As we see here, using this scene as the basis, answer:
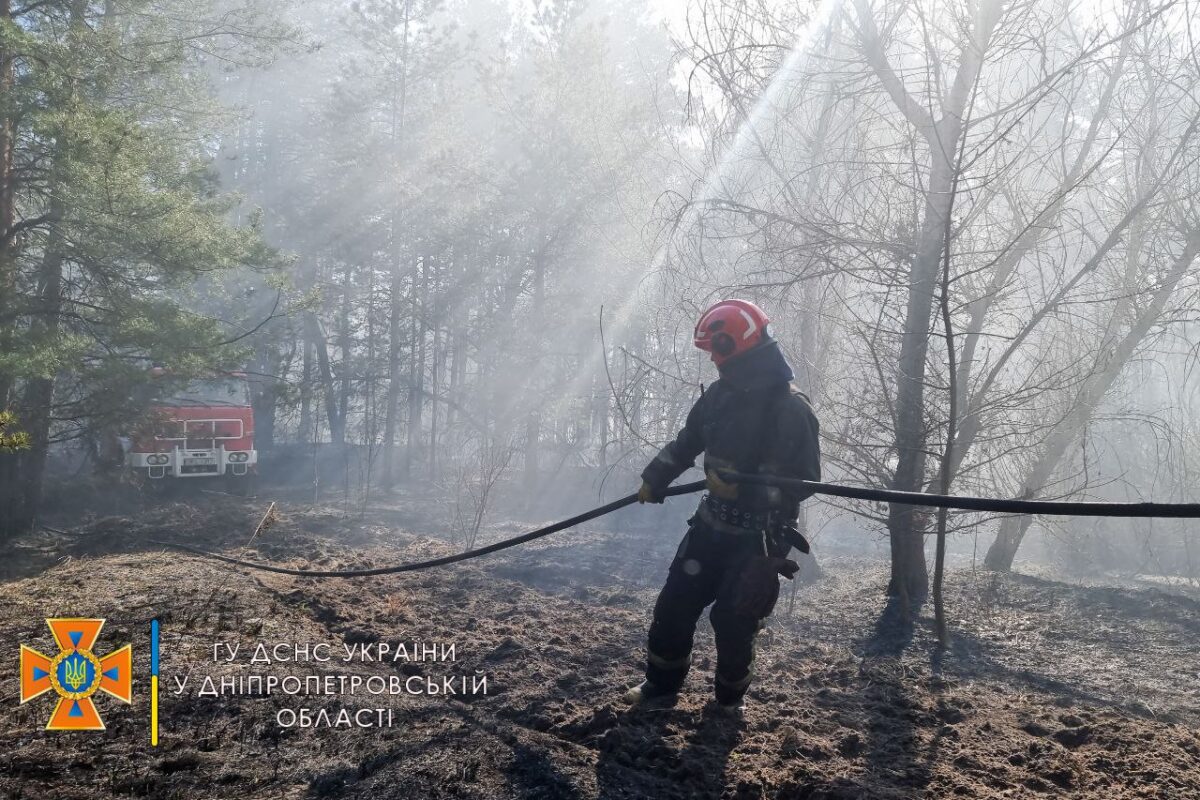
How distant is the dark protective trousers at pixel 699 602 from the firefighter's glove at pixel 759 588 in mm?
36

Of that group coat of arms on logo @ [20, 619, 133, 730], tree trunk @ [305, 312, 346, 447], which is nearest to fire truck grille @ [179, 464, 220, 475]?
tree trunk @ [305, 312, 346, 447]

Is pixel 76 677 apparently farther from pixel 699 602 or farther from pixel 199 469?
pixel 199 469

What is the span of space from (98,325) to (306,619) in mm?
Result: 7749

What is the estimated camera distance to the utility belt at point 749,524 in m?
4.18

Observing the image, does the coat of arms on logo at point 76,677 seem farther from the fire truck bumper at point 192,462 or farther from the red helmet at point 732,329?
the fire truck bumper at point 192,462

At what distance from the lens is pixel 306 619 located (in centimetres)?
539

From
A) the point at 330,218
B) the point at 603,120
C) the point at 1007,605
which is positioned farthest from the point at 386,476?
the point at 1007,605

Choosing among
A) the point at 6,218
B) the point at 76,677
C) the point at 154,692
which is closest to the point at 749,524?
the point at 154,692

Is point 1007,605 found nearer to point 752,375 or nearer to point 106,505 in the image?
point 752,375

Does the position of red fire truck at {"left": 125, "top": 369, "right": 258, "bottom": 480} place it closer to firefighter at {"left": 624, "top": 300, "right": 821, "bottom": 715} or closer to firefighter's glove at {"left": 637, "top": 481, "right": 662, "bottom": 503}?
firefighter's glove at {"left": 637, "top": 481, "right": 662, "bottom": 503}

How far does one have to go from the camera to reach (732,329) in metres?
4.26

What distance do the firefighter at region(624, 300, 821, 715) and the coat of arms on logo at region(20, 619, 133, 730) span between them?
2.41 metres

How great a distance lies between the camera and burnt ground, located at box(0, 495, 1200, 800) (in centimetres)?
316

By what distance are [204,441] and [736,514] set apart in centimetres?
1672
